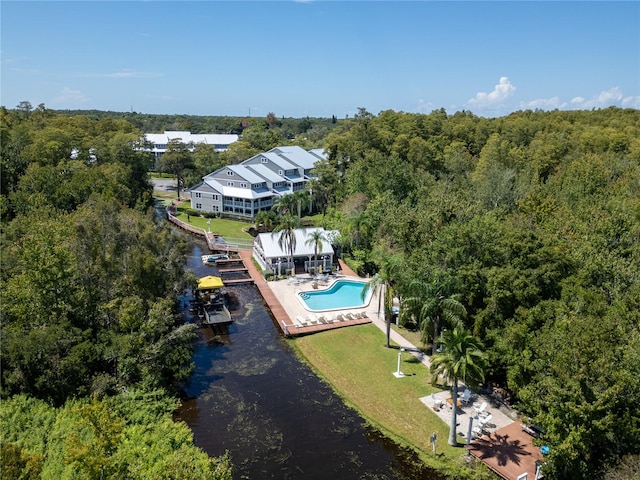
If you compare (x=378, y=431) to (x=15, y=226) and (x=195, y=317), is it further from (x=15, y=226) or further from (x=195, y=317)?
(x=15, y=226)

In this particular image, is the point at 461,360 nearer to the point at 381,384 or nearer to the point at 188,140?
the point at 381,384

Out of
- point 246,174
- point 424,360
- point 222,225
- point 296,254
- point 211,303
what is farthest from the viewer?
point 246,174

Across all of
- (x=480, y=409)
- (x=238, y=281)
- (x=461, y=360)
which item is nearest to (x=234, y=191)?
(x=238, y=281)

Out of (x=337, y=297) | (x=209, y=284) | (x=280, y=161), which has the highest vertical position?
(x=280, y=161)

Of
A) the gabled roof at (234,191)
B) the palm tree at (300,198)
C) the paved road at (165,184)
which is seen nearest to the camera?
the palm tree at (300,198)

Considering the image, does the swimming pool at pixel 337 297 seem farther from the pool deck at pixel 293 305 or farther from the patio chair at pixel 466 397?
the patio chair at pixel 466 397

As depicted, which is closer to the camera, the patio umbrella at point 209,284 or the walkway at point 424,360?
the walkway at point 424,360

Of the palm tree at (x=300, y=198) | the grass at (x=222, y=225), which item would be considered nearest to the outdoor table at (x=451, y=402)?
the palm tree at (x=300, y=198)
